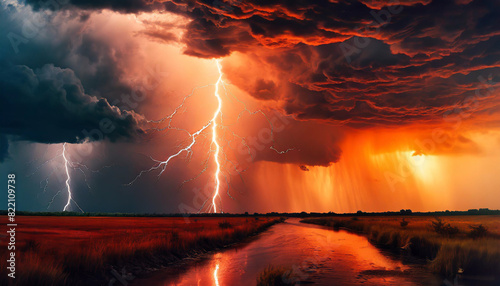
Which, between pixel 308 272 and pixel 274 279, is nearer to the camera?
pixel 274 279

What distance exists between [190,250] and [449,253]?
586 inches

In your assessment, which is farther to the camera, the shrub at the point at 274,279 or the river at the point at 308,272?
the river at the point at 308,272

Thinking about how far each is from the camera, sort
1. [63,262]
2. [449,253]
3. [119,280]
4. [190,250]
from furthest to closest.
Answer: [190,250] → [449,253] → [119,280] → [63,262]

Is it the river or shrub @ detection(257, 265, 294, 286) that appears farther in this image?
the river

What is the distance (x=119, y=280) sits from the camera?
13.0 meters

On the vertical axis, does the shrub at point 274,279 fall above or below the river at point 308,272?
above

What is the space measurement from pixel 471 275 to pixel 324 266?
639 centimetres

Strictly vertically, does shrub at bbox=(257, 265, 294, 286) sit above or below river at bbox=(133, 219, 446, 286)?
above

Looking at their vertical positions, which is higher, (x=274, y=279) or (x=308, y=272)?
(x=274, y=279)

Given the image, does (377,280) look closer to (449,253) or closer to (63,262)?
(449,253)

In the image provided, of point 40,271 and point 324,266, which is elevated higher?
point 40,271

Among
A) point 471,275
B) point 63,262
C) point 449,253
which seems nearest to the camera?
point 63,262

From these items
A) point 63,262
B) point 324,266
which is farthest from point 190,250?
→ point 63,262

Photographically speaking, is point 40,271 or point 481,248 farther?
point 481,248
